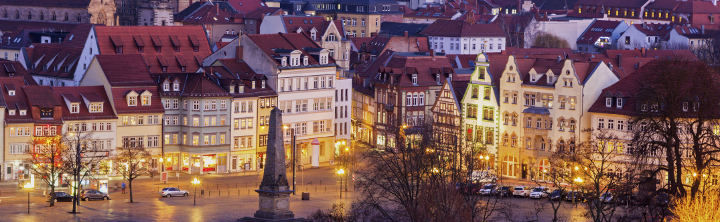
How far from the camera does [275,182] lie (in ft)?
316

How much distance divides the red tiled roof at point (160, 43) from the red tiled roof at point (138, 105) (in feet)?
53.3

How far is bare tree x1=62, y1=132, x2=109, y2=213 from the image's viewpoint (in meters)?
118

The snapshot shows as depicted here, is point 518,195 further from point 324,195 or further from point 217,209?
point 217,209

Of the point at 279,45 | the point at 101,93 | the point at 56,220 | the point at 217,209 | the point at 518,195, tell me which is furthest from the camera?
the point at 279,45

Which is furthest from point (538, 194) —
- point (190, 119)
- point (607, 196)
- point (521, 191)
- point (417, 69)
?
point (417, 69)

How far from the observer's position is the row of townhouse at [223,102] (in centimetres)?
13350

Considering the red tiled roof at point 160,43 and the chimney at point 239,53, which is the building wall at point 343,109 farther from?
the red tiled roof at point 160,43

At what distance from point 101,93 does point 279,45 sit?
18450 mm

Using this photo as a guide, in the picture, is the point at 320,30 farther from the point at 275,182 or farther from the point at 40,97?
the point at 275,182

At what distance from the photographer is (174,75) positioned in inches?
5359

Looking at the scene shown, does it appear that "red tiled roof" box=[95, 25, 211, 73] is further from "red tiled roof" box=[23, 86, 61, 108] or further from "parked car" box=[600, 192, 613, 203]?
"parked car" box=[600, 192, 613, 203]

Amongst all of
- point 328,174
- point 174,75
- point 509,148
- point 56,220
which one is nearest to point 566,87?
point 509,148

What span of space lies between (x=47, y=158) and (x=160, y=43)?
36287mm

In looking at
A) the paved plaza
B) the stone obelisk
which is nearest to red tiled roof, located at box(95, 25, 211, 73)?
the paved plaza
